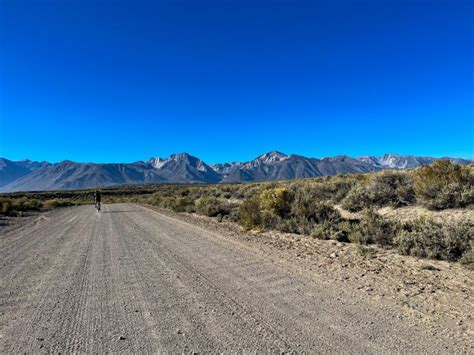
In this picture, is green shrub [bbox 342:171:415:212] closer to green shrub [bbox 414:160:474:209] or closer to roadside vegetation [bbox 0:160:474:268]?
roadside vegetation [bbox 0:160:474:268]

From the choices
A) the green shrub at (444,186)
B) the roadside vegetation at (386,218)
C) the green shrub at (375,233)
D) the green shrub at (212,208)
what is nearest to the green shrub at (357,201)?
the roadside vegetation at (386,218)

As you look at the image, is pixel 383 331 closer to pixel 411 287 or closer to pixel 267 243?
pixel 411 287

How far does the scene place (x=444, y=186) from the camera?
11.6 m

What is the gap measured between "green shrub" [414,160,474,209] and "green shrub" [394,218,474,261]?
10.9 ft

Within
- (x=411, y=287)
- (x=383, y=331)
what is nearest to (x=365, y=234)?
(x=411, y=287)

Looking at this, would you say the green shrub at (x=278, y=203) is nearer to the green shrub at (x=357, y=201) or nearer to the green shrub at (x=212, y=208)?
the green shrub at (x=357, y=201)

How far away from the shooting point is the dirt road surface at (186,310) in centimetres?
393

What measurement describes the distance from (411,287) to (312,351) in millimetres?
3189

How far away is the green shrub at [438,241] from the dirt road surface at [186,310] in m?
3.04

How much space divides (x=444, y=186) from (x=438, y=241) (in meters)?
4.77

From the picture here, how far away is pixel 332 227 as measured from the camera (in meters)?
11.1

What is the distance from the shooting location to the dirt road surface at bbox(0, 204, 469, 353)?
3934mm

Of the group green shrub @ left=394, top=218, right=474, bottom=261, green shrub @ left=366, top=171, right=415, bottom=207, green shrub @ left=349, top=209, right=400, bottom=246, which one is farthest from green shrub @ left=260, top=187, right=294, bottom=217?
green shrub @ left=394, top=218, right=474, bottom=261

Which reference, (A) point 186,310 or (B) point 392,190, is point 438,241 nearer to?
(A) point 186,310
